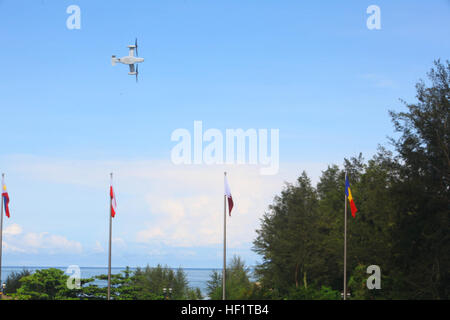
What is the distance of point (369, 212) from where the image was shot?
60219 mm

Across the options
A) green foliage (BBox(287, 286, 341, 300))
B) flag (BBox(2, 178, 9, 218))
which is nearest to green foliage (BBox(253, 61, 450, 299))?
green foliage (BBox(287, 286, 341, 300))

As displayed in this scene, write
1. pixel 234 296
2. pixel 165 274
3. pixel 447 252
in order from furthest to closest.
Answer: pixel 165 274, pixel 234 296, pixel 447 252

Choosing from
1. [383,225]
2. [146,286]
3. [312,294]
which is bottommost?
[146,286]

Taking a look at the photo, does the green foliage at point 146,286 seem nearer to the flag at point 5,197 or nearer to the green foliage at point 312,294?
the green foliage at point 312,294

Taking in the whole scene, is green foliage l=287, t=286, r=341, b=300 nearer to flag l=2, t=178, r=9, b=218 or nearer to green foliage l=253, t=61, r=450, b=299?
green foliage l=253, t=61, r=450, b=299

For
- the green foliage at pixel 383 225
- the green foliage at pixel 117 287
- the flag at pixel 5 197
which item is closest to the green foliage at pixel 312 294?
the green foliage at pixel 383 225

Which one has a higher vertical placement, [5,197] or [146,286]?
[5,197]

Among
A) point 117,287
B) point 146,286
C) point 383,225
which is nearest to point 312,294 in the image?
point 383,225

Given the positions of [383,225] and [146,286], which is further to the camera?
[146,286]

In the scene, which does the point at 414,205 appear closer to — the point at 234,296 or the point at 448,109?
the point at 448,109

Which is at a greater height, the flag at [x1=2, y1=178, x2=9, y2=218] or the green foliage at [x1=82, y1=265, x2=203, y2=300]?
the flag at [x1=2, y1=178, x2=9, y2=218]

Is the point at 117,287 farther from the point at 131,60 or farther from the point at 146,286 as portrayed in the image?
the point at 131,60

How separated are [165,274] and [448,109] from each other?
39333 millimetres
